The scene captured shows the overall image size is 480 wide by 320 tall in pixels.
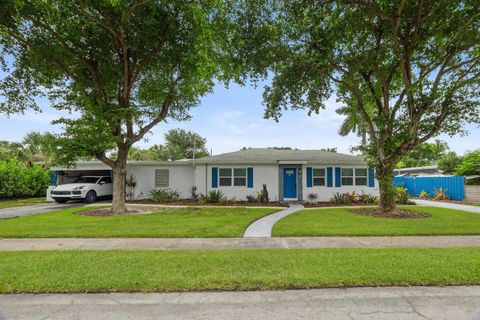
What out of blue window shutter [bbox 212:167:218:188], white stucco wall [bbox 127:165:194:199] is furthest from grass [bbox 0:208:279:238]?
white stucco wall [bbox 127:165:194:199]

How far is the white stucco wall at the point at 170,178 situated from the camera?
17.2m

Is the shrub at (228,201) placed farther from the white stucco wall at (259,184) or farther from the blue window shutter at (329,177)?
the blue window shutter at (329,177)

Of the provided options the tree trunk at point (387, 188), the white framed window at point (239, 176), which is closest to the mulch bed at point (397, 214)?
the tree trunk at point (387, 188)

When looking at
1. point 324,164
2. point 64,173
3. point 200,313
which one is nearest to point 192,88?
point 324,164

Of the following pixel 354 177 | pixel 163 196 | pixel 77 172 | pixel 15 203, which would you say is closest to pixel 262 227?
pixel 163 196

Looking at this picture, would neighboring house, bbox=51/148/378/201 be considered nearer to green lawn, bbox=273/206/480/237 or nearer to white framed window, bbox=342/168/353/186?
white framed window, bbox=342/168/353/186

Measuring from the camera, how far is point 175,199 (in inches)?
643

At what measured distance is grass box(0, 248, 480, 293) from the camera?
406 cm

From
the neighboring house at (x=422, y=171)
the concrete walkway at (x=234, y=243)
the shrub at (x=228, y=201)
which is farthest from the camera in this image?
the neighboring house at (x=422, y=171)

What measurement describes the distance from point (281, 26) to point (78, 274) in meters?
10.3

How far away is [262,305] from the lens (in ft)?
11.5

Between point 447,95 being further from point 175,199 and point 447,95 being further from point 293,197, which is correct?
point 175,199

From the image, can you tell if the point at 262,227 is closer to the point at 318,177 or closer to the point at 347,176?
the point at 318,177

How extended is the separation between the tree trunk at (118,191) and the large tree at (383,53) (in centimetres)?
729
